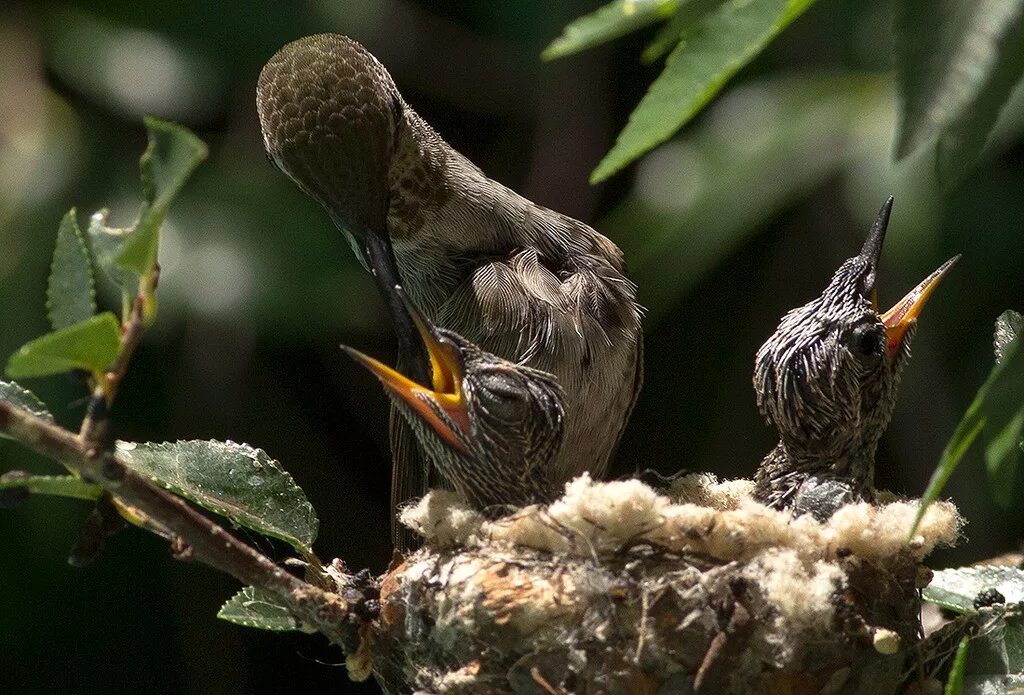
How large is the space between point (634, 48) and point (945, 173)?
9.90ft

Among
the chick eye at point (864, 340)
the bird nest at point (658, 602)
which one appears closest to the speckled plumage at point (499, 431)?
the bird nest at point (658, 602)

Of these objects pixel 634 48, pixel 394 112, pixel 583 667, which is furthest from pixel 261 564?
pixel 634 48

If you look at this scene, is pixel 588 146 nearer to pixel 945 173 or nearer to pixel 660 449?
pixel 660 449

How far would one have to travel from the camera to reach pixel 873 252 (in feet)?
7.55

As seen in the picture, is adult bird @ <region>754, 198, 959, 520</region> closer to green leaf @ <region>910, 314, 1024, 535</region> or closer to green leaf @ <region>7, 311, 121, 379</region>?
green leaf @ <region>910, 314, 1024, 535</region>

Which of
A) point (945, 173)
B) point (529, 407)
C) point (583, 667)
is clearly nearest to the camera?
point (945, 173)

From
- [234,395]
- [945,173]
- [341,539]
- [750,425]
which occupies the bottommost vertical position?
[341,539]

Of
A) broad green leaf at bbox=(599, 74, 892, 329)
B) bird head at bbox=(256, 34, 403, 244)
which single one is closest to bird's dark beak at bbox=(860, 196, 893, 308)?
broad green leaf at bbox=(599, 74, 892, 329)

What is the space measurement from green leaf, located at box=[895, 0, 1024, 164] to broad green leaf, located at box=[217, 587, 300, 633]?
3.86 ft

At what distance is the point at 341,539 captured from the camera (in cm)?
379

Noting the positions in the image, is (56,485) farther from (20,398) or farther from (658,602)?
(658,602)

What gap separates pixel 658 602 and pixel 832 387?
55 cm

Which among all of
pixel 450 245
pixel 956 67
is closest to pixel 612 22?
pixel 956 67

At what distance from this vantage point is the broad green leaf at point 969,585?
195cm
